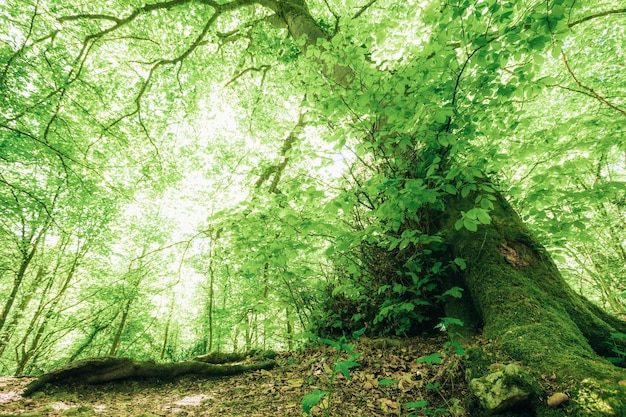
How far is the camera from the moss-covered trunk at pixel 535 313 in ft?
5.46

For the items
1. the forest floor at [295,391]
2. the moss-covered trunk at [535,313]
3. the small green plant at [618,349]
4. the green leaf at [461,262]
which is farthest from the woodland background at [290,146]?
the small green plant at [618,349]

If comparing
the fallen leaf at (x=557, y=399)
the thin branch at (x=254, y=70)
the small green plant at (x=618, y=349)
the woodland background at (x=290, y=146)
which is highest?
the thin branch at (x=254, y=70)

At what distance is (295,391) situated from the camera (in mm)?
3158

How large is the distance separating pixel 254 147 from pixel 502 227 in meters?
6.63

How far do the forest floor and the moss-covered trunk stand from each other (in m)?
0.56

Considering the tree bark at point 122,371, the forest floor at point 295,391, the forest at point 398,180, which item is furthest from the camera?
the tree bark at point 122,371

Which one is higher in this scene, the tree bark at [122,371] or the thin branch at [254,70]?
the thin branch at [254,70]

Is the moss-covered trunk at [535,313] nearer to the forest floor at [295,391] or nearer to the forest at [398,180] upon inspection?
the forest at [398,180]

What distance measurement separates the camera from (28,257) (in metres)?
8.78

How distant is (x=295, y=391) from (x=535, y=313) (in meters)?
2.61

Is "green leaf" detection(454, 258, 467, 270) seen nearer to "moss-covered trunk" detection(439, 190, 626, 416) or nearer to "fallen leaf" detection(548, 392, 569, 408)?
"moss-covered trunk" detection(439, 190, 626, 416)

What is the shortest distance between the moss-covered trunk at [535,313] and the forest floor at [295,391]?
559 mm

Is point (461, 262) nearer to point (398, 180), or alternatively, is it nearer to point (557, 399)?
point (398, 180)

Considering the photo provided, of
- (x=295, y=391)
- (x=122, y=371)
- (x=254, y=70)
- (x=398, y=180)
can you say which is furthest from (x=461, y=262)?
(x=254, y=70)
